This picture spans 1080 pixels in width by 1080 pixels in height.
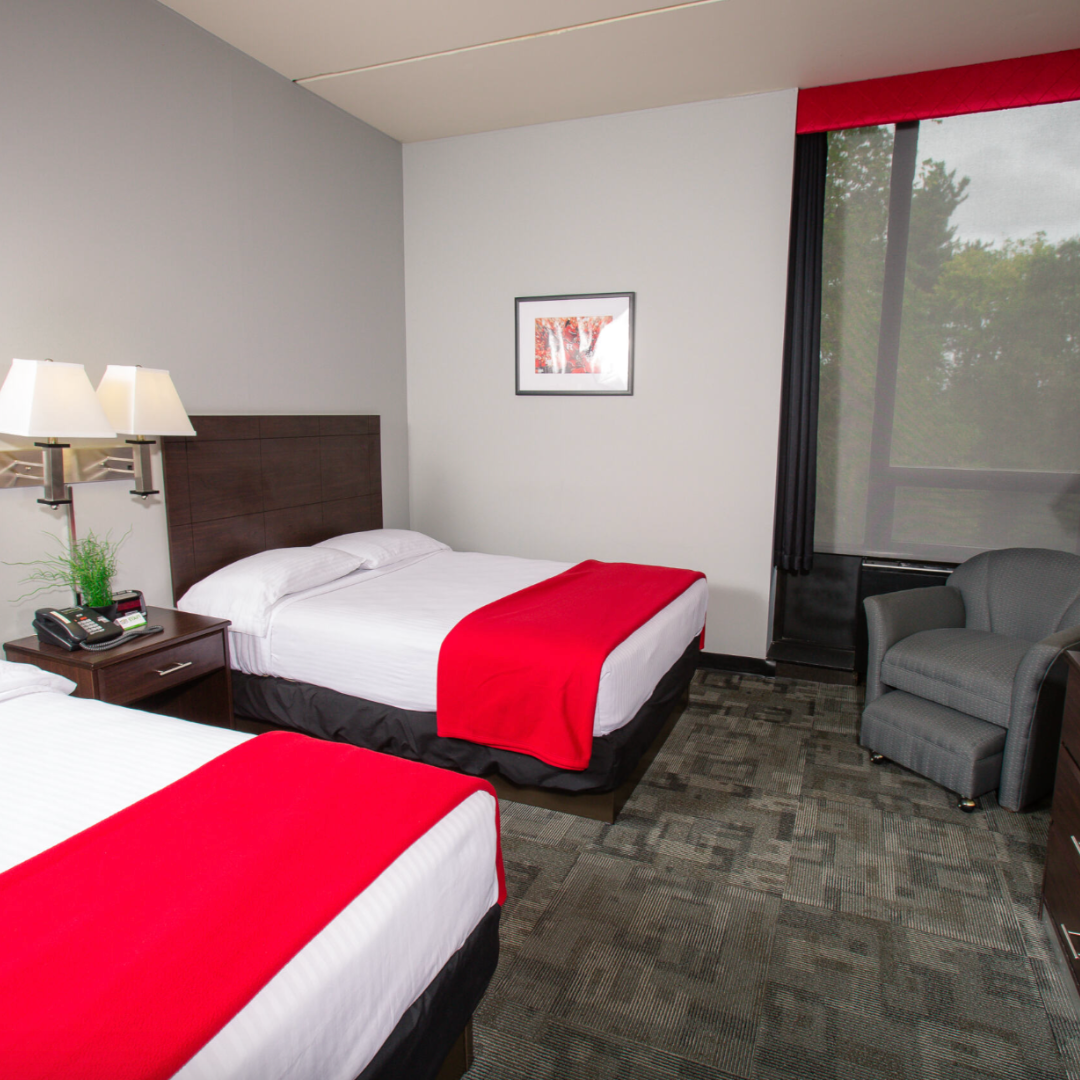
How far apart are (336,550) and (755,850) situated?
1.99m

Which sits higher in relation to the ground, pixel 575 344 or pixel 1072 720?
pixel 575 344

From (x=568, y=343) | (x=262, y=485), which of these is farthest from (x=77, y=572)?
(x=568, y=343)

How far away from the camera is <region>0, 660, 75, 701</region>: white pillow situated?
1.82 meters

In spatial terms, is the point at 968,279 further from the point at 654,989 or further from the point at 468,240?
the point at 654,989

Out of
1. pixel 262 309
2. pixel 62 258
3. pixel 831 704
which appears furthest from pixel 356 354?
pixel 831 704

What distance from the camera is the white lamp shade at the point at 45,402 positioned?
6.52 ft

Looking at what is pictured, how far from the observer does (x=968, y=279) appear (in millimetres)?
3293

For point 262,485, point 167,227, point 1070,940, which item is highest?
point 167,227

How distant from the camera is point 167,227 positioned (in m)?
2.73

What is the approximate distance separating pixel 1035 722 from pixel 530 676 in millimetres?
1570

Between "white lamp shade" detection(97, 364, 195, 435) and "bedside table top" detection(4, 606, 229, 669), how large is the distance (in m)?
0.63

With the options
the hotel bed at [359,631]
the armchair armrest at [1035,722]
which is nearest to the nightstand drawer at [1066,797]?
the armchair armrest at [1035,722]

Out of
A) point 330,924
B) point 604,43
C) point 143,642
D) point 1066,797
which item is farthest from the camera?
point 604,43

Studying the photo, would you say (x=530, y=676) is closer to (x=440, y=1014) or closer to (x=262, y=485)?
(x=440, y=1014)
